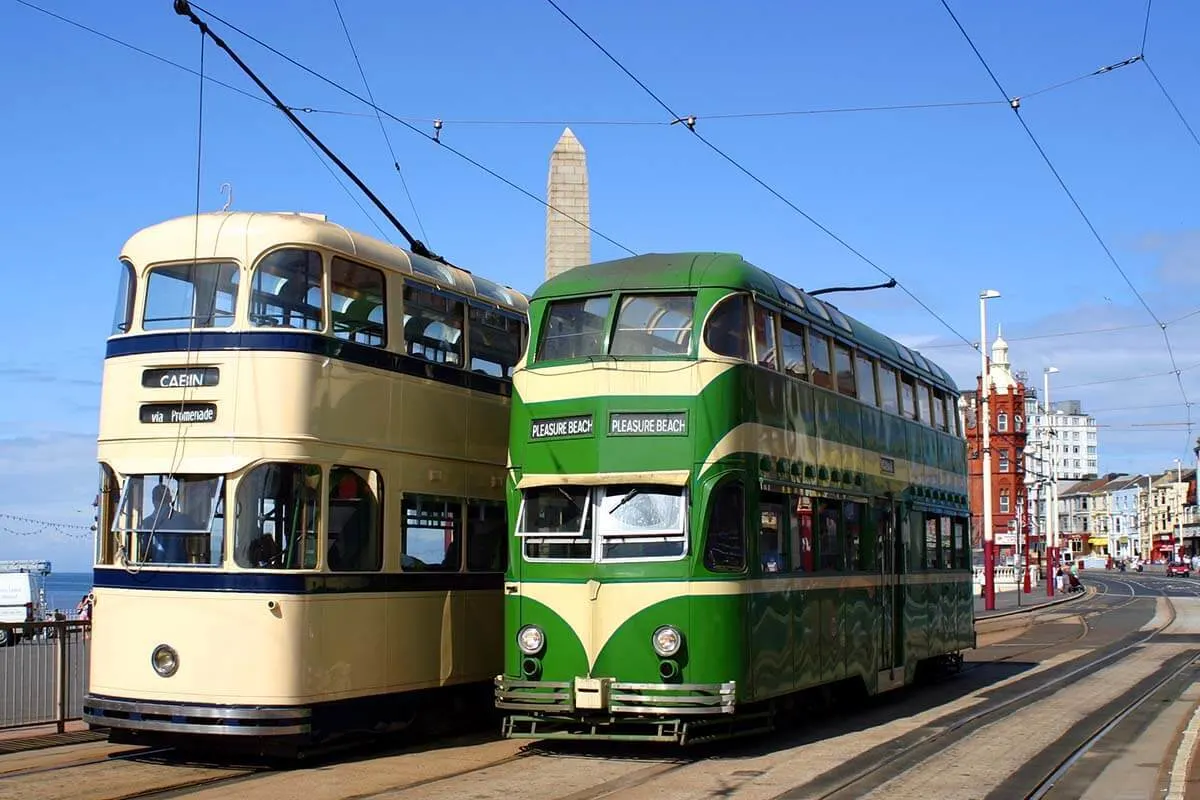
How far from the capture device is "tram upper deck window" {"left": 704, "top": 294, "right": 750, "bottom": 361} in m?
13.7

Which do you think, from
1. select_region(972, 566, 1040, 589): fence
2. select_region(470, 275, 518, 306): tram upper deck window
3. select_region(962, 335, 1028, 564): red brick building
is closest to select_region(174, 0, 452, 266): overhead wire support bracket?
select_region(470, 275, 518, 306): tram upper deck window

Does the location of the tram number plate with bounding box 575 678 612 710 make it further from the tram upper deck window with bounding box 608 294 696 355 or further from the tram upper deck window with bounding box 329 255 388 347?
the tram upper deck window with bounding box 329 255 388 347


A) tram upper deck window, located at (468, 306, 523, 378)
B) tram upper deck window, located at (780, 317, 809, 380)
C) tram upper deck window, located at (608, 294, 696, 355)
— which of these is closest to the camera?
tram upper deck window, located at (608, 294, 696, 355)

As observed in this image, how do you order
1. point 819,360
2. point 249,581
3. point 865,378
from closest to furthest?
1. point 249,581
2. point 819,360
3. point 865,378

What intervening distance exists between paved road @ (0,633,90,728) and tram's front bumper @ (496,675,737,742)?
520 cm

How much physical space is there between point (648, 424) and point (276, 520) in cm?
345

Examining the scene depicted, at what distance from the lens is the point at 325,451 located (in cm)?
1306

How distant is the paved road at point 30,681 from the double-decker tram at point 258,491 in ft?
8.98

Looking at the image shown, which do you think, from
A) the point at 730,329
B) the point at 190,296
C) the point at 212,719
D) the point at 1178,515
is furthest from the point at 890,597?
the point at 1178,515

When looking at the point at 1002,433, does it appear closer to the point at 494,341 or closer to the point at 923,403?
the point at 923,403

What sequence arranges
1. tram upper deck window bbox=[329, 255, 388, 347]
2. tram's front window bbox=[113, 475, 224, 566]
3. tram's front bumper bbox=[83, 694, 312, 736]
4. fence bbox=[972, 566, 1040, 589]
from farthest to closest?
fence bbox=[972, 566, 1040, 589] < tram upper deck window bbox=[329, 255, 388, 347] < tram's front window bbox=[113, 475, 224, 566] < tram's front bumper bbox=[83, 694, 312, 736]

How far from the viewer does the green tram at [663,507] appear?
13.1 metres

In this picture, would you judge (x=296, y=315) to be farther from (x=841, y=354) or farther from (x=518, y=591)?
(x=841, y=354)

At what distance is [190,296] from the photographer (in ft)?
43.2
